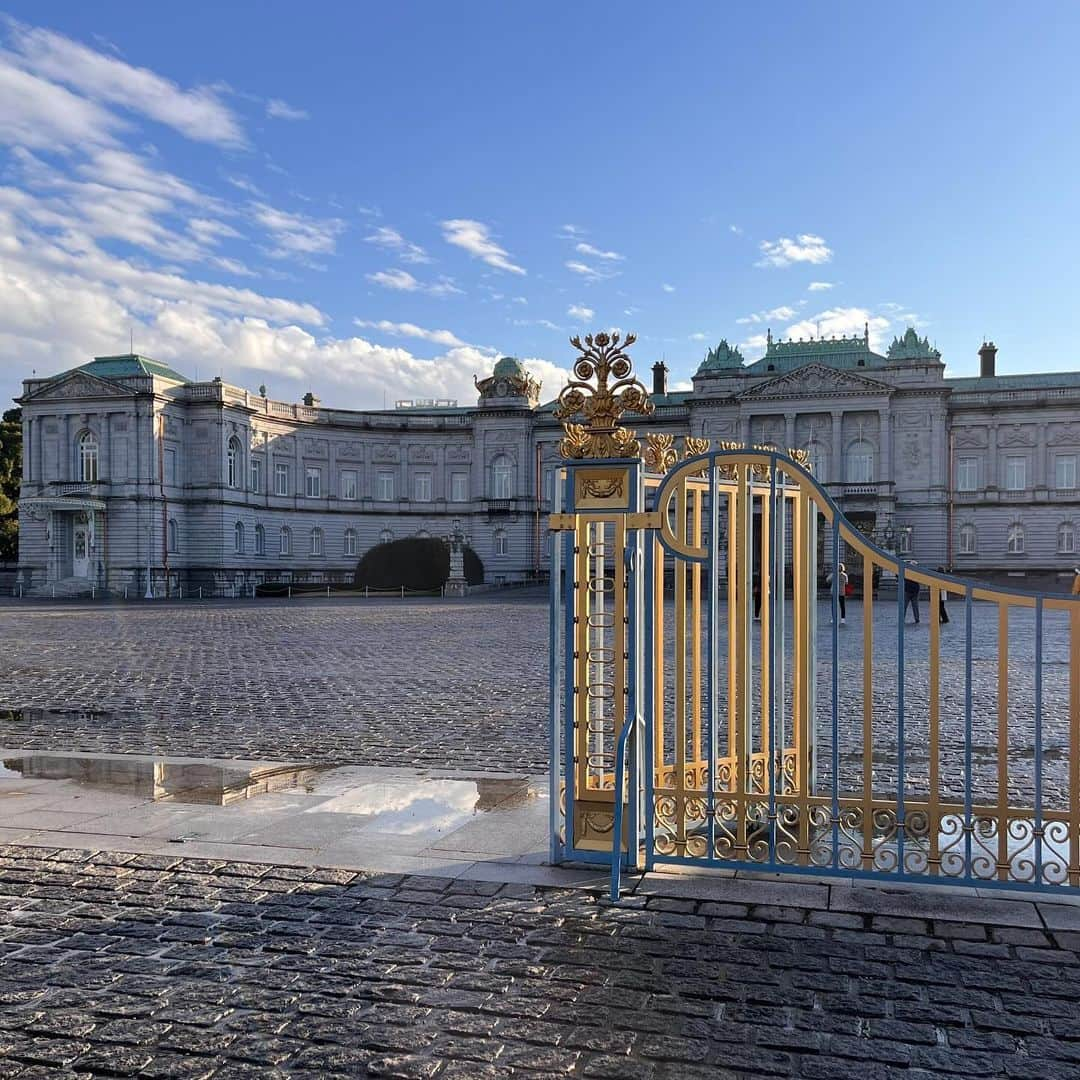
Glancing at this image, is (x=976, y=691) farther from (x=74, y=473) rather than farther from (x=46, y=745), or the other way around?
(x=74, y=473)

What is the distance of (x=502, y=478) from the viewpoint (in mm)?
70062

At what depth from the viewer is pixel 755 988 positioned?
4.27m

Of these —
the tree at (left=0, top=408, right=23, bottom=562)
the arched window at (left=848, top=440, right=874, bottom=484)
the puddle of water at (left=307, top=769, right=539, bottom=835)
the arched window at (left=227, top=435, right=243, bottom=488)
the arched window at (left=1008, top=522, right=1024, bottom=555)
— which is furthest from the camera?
the tree at (left=0, top=408, right=23, bottom=562)

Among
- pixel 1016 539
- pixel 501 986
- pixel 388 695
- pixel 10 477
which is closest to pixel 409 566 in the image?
pixel 10 477

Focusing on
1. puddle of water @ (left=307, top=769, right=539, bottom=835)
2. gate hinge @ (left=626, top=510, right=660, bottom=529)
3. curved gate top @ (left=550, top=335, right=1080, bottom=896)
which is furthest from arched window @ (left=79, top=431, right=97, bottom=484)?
gate hinge @ (left=626, top=510, right=660, bottom=529)

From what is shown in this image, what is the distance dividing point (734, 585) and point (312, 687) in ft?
32.9

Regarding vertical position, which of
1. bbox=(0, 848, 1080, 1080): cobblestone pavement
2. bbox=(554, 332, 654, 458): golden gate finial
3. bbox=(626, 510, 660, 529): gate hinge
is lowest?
bbox=(0, 848, 1080, 1080): cobblestone pavement

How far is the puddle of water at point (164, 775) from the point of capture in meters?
7.97

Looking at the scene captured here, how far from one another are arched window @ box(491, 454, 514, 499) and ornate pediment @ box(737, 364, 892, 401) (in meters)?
15.9

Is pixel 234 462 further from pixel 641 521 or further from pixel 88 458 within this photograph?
pixel 641 521

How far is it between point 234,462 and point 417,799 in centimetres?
5942

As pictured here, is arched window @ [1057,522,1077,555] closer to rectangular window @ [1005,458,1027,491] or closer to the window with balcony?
rectangular window @ [1005,458,1027,491]

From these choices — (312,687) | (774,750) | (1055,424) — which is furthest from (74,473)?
(774,750)

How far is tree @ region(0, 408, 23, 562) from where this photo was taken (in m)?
65.8
